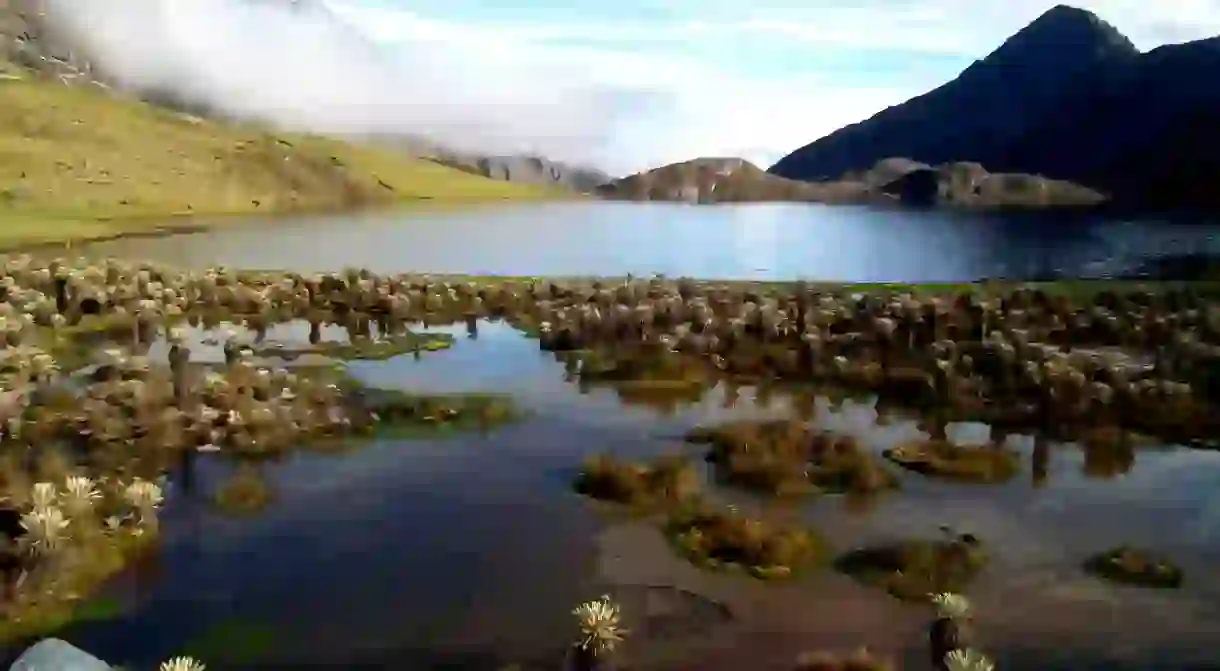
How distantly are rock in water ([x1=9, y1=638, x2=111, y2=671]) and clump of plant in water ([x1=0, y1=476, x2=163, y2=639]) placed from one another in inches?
107

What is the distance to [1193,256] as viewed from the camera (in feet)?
328

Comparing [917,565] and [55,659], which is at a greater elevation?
[55,659]

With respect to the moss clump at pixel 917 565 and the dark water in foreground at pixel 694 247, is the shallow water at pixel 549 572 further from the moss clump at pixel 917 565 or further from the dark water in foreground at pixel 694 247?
the dark water in foreground at pixel 694 247

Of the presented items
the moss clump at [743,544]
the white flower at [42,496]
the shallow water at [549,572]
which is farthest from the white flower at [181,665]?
the moss clump at [743,544]

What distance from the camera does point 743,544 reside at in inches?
876

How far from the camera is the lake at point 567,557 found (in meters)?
18.0

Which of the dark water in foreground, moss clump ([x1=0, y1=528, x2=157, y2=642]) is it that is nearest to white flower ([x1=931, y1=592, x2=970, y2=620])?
moss clump ([x1=0, y1=528, x2=157, y2=642])

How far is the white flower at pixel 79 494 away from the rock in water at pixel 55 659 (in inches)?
276

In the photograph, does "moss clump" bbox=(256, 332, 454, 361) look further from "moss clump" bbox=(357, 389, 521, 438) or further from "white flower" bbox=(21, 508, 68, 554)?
"white flower" bbox=(21, 508, 68, 554)

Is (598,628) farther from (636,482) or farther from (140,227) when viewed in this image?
(140,227)

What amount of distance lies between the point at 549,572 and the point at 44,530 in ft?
36.0

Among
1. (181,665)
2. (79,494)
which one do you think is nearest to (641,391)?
(79,494)

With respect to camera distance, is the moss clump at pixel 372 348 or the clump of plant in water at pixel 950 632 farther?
the moss clump at pixel 372 348

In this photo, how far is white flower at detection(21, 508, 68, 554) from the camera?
65.8 ft
